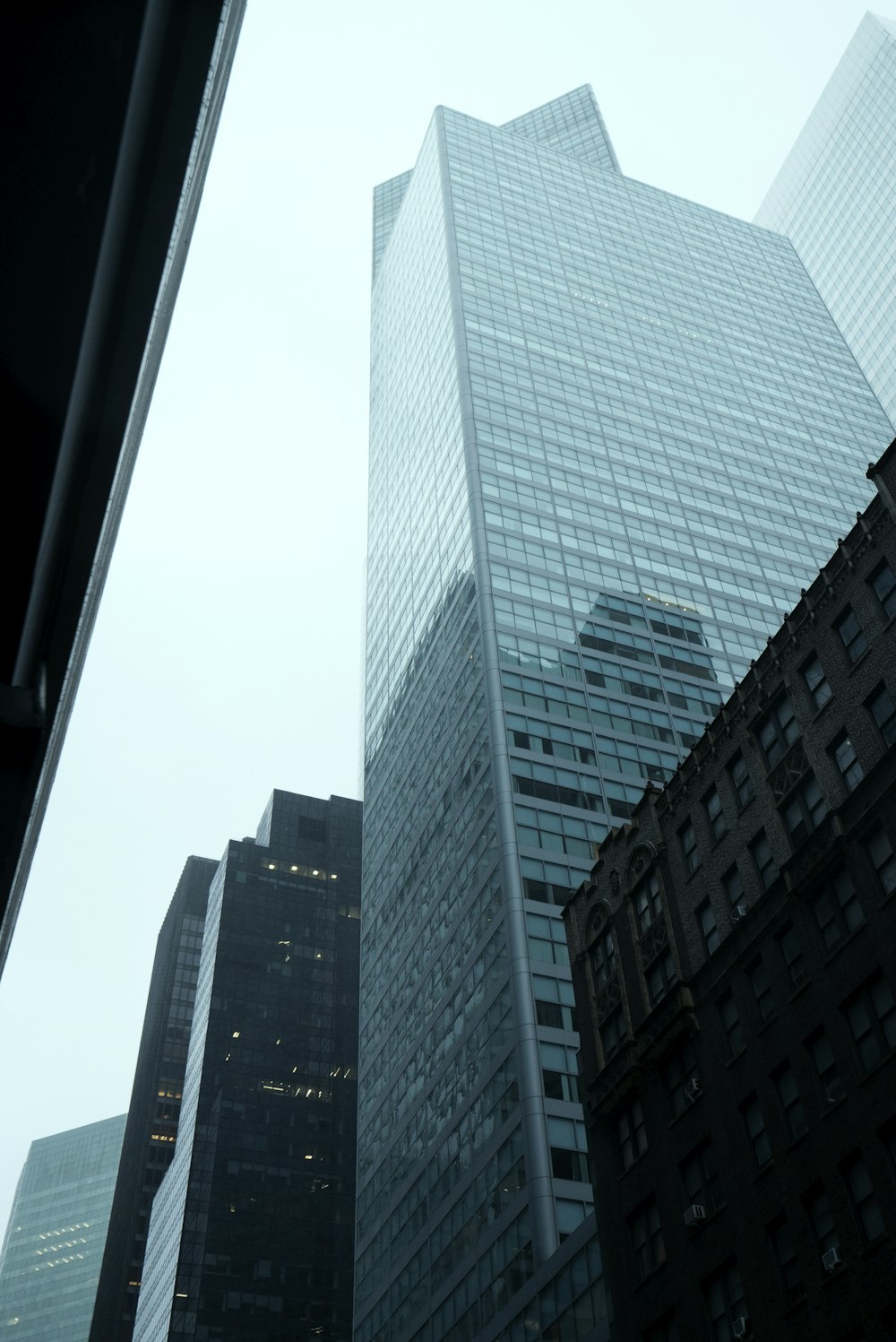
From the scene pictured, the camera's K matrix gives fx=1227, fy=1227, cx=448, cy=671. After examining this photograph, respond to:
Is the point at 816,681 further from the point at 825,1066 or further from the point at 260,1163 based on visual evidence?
the point at 260,1163

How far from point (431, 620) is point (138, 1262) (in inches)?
5219

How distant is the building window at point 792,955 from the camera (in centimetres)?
3769

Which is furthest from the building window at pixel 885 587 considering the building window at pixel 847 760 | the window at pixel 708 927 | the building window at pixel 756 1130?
the building window at pixel 756 1130

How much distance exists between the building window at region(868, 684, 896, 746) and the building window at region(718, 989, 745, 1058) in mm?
10292

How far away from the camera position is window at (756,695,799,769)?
138 feet

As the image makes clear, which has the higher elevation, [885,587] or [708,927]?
[885,587]

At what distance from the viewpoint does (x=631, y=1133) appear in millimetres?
44625

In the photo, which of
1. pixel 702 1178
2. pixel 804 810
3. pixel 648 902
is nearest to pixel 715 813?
pixel 648 902

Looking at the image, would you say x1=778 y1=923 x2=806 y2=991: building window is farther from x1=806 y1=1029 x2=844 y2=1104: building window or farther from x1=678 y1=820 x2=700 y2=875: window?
x1=678 y1=820 x2=700 y2=875: window

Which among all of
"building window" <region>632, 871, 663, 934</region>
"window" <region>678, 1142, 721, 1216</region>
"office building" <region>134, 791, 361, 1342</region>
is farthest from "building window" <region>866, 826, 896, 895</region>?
"office building" <region>134, 791, 361, 1342</region>

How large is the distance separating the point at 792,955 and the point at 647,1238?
37.4ft

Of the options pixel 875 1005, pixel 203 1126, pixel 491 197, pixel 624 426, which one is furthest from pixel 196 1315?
pixel 491 197

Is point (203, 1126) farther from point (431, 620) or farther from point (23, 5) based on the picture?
point (23, 5)

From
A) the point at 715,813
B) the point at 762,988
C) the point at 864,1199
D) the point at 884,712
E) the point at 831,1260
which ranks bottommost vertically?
the point at 831,1260
